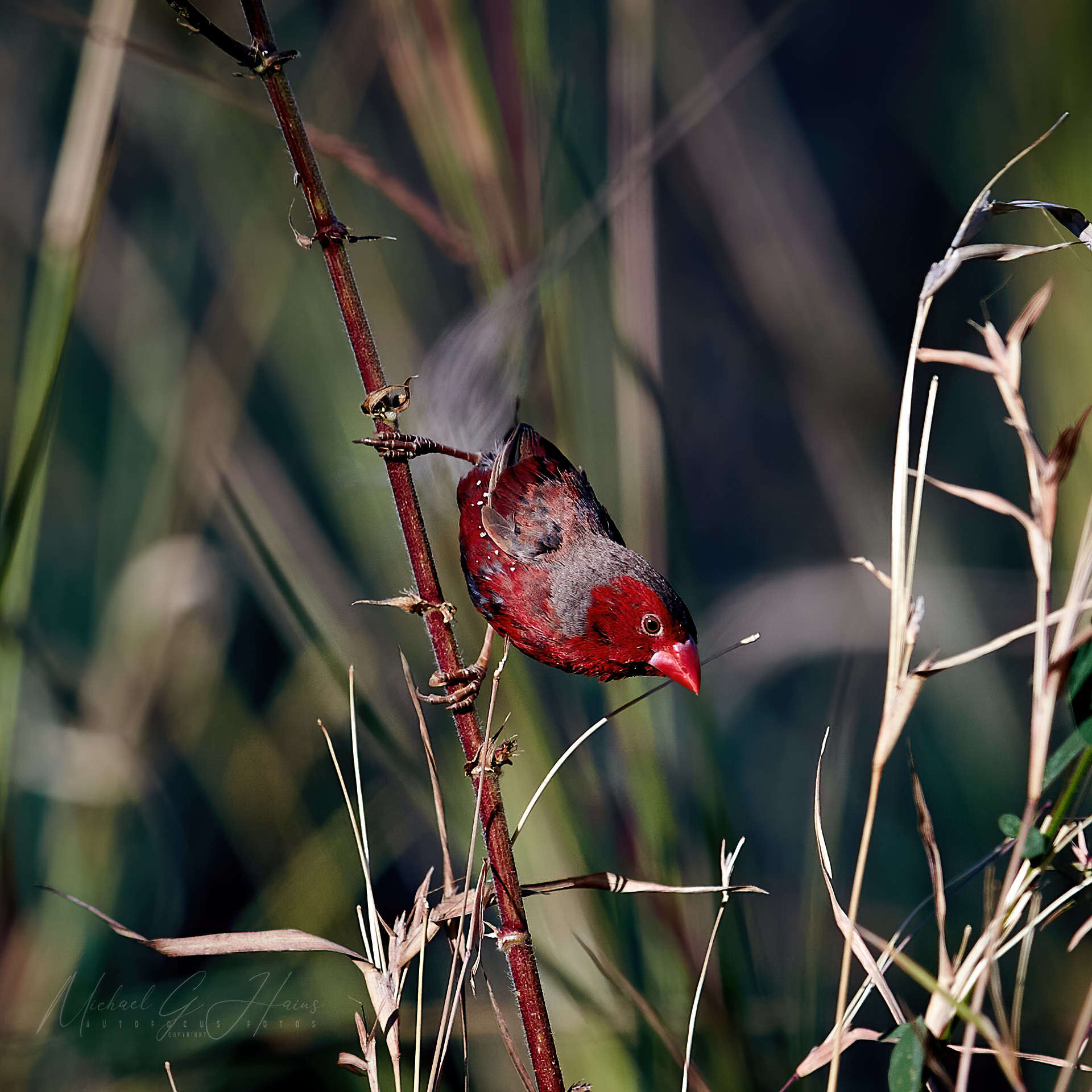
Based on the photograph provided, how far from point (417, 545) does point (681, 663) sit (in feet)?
1.13

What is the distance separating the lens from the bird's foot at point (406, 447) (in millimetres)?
673

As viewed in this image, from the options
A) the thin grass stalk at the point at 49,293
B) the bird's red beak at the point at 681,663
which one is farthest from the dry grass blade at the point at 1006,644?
the thin grass stalk at the point at 49,293

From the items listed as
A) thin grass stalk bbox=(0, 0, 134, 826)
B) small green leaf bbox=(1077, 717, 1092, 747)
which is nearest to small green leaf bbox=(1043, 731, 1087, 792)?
small green leaf bbox=(1077, 717, 1092, 747)

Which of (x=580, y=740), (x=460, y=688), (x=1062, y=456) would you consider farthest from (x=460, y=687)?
(x=1062, y=456)

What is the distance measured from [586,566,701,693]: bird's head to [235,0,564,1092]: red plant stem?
0.24 metres

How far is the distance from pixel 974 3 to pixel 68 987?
1.98 meters

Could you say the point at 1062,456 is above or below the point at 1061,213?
below

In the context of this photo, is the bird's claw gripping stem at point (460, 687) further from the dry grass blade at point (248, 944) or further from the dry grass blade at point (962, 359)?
the dry grass blade at point (962, 359)

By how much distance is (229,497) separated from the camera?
1292 millimetres

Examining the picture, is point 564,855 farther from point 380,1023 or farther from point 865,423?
point 865,423

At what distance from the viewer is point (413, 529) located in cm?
64

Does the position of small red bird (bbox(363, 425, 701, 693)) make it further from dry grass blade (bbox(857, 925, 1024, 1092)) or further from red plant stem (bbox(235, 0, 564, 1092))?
dry grass blade (bbox(857, 925, 1024, 1092))

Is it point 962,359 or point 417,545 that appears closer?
point 962,359

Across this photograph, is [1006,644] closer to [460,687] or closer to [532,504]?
[460,687]
